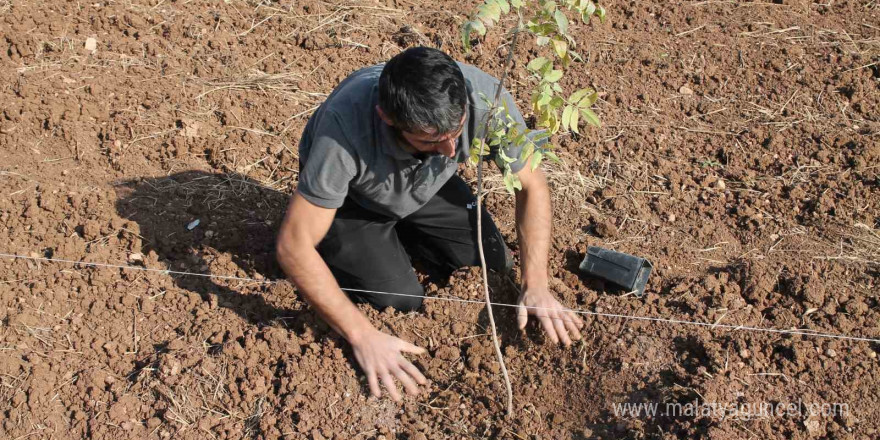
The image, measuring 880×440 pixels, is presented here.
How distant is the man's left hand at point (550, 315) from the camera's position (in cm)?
303

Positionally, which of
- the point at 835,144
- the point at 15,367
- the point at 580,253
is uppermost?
the point at 835,144

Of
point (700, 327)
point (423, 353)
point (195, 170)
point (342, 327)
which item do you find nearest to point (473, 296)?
point (423, 353)

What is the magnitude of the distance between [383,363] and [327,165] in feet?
2.49

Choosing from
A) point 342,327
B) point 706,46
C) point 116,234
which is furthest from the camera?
point 706,46

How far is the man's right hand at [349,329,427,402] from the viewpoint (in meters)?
2.85

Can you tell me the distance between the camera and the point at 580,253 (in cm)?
354

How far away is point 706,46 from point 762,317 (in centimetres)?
227

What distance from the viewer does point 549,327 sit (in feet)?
9.89

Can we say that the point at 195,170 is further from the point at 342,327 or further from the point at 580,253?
the point at 580,253

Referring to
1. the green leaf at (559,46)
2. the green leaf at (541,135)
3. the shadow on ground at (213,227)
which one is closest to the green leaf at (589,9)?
the green leaf at (559,46)

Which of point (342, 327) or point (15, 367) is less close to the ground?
point (342, 327)

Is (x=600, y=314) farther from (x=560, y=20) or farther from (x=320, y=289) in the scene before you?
(x=560, y=20)

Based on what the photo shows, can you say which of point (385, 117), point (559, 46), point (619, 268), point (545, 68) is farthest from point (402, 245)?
point (559, 46)

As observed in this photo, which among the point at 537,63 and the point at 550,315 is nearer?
the point at 537,63
